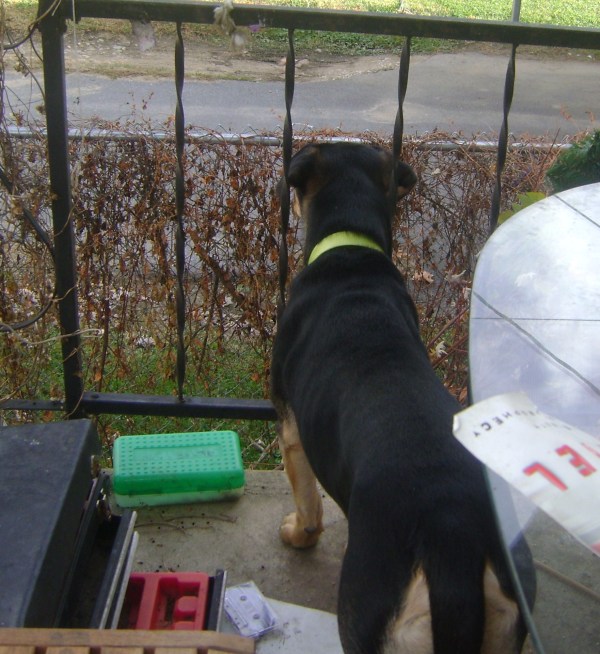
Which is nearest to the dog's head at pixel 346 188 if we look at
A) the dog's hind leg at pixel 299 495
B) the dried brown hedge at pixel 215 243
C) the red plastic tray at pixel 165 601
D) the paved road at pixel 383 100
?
the dog's hind leg at pixel 299 495

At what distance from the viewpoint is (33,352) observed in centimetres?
382

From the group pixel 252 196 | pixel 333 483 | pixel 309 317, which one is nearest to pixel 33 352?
pixel 252 196

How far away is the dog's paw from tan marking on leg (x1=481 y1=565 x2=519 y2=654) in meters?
1.13

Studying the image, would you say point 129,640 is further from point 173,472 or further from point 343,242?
point 343,242

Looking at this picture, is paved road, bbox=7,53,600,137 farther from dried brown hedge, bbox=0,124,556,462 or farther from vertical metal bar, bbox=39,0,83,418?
vertical metal bar, bbox=39,0,83,418

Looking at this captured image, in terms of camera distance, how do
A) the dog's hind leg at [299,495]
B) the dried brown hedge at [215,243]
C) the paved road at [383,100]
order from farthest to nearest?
1. the paved road at [383,100]
2. the dried brown hedge at [215,243]
3. the dog's hind leg at [299,495]

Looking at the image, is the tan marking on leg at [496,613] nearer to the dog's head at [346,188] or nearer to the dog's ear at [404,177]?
the dog's head at [346,188]

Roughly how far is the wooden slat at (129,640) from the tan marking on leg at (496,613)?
0.51 metres

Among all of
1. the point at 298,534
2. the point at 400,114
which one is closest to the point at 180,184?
the point at 400,114

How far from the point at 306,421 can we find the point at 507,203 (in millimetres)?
2786

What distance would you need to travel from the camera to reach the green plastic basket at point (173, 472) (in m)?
2.88

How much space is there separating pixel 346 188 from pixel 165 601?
1514mm

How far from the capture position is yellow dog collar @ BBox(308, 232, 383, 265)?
9.30 feet

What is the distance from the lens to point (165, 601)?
2449 mm
